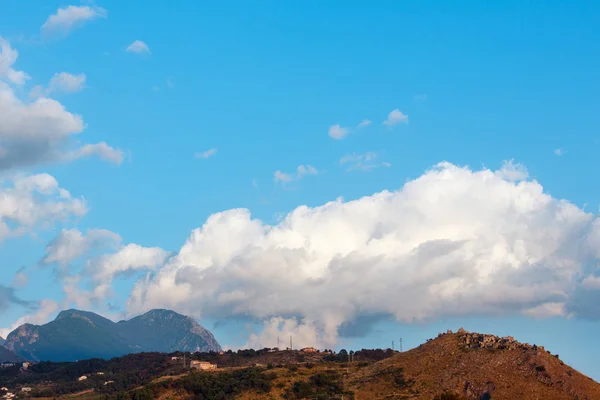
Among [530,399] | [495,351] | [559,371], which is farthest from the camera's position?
[495,351]

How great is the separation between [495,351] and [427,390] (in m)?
22.9

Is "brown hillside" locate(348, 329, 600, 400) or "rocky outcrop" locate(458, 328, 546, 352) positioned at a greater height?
"rocky outcrop" locate(458, 328, 546, 352)

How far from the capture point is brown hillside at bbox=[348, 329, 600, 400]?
16688cm

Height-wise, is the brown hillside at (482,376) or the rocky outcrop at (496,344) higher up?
the rocky outcrop at (496,344)

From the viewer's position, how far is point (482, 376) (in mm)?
175250

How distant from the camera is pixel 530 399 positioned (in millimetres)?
161625

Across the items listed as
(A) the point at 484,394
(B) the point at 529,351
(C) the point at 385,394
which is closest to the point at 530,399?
(A) the point at 484,394

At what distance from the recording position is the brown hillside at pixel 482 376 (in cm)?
16688

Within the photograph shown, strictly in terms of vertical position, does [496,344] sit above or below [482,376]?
above

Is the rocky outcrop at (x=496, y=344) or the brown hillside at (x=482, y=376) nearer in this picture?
the brown hillside at (x=482, y=376)

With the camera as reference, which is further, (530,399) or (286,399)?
(286,399)

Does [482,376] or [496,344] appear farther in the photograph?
[496,344]

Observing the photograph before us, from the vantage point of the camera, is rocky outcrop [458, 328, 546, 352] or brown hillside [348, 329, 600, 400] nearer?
brown hillside [348, 329, 600, 400]

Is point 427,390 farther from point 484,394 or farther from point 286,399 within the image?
point 286,399
